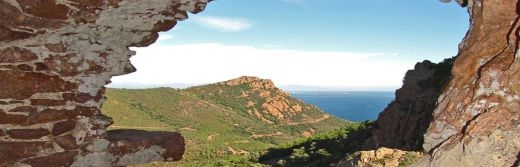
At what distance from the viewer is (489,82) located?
7.57m

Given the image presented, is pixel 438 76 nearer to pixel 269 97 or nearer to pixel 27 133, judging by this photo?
pixel 27 133

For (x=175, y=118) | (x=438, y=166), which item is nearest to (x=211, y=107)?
(x=175, y=118)

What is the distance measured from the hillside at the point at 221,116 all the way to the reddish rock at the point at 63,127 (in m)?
48.5

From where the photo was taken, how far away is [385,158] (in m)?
12.9

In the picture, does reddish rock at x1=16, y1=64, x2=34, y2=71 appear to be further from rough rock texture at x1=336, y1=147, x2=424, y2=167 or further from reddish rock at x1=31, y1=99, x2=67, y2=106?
rough rock texture at x1=336, y1=147, x2=424, y2=167

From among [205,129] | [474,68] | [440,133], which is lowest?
[205,129]

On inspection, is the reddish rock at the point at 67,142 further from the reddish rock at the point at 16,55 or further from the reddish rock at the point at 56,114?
the reddish rock at the point at 16,55

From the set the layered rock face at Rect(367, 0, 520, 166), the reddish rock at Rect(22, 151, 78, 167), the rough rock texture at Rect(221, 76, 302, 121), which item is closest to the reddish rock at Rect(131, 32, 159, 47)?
the reddish rock at Rect(22, 151, 78, 167)

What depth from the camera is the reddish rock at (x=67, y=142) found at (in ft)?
14.0

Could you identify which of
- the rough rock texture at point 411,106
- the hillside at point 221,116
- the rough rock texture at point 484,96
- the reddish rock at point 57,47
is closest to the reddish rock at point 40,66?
the reddish rock at point 57,47

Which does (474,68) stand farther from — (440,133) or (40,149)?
(40,149)

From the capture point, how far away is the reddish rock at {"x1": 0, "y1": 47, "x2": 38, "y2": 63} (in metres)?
3.91

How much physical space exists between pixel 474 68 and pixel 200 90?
352 ft

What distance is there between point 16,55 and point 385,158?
35.3 feet
